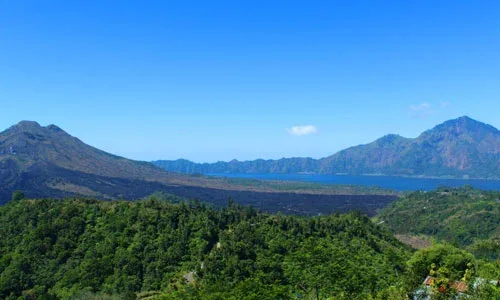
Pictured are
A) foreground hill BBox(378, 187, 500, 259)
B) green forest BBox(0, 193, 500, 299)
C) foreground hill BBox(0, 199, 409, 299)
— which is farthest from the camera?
foreground hill BBox(378, 187, 500, 259)

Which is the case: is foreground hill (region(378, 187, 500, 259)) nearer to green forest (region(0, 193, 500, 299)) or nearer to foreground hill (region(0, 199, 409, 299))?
foreground hill (region(0, 199, 409, 299))

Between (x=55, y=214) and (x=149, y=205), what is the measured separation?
43.4ft

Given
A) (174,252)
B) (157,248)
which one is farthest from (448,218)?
(157,248)

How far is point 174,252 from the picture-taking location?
51594 mm

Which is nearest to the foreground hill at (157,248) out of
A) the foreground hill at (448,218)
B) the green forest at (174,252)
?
the green forest at (174,252)

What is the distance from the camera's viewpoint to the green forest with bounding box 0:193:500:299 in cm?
4038

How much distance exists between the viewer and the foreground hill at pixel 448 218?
102 meters

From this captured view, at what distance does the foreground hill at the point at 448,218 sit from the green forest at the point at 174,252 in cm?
4495

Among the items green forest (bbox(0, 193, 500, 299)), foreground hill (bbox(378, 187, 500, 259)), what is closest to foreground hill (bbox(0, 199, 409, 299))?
green forest (bbox(0, 193, 500, 299))

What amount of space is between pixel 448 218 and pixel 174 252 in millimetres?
92079

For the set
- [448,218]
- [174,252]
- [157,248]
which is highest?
[157,248]

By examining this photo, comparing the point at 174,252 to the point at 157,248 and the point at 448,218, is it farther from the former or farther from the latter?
the point at 448,218

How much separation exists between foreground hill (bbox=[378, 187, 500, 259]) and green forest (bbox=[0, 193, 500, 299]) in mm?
44954

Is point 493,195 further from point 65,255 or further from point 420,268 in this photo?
point 65,255
